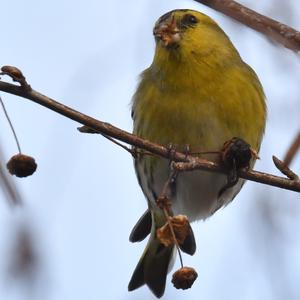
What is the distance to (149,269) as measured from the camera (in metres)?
3.61

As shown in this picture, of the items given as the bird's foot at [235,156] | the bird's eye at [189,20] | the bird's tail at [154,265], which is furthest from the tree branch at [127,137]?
the bird's tail at [154,265]

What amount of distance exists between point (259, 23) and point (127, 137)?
1.59 feet

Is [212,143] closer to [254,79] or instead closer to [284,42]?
[254,79]

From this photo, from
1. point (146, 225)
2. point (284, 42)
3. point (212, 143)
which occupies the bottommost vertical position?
point (146, 225)

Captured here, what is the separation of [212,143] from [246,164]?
1.13 metres

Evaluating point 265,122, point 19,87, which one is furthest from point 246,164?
point 265,122

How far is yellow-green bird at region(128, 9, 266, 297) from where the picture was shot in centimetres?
280

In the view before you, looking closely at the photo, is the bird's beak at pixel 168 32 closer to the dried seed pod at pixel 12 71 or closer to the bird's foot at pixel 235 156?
the bird's foot at pixel 235 156

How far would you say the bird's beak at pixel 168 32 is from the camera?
2.57 meters

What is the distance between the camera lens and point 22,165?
1.54 m

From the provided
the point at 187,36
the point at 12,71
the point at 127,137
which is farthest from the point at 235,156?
the point at 187,36

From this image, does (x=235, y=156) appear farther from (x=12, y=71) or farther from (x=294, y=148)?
(x=12, y=71)

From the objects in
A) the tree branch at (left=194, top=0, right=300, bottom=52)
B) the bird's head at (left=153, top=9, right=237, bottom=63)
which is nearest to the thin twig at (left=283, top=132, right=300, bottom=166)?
the tree branch at (left=194, top=0, right=300, bottom=52)

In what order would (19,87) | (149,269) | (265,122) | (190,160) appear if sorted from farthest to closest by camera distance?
(149,269), (265,122), (190,160), (19,87)
